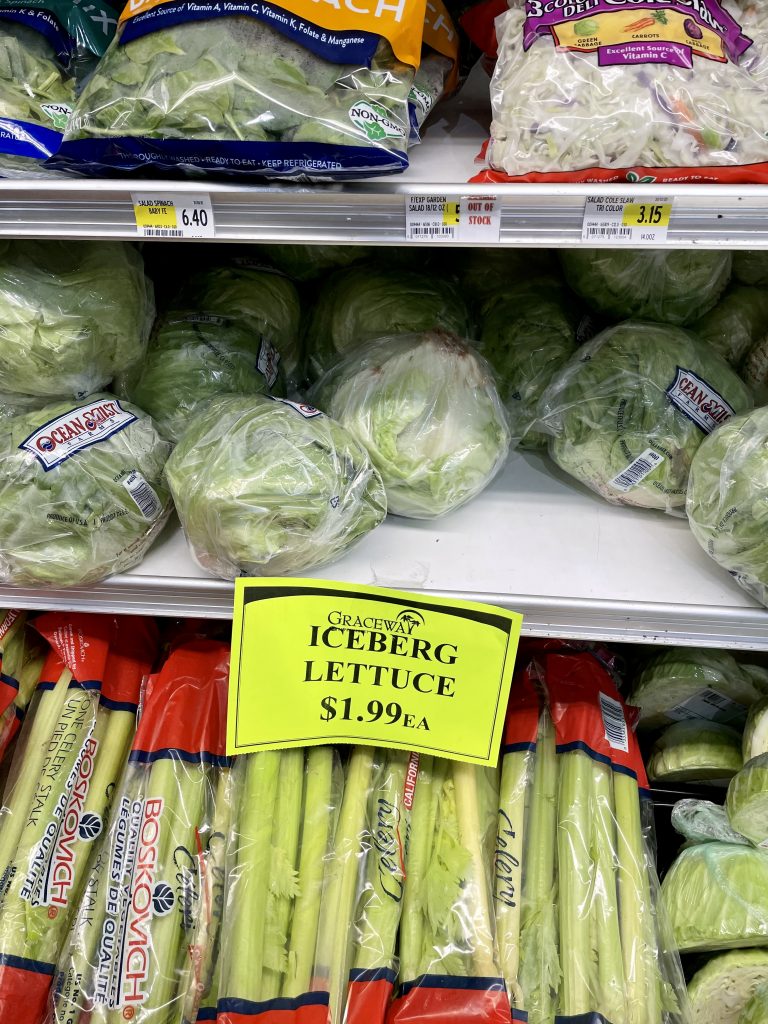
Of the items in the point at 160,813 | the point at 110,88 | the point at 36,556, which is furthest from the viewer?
the point at 160,813

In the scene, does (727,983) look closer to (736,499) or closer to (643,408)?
(736,499)

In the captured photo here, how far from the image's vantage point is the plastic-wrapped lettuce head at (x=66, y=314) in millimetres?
1017

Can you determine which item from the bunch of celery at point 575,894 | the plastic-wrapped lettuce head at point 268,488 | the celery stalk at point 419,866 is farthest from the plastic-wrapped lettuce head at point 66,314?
the bunch of celery at point 575,894

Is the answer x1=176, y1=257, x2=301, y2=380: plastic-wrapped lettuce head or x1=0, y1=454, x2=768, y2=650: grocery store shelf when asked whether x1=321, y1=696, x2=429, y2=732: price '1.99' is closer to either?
x1=0, y1=454, x2=768, y2=650: grocery store shelf

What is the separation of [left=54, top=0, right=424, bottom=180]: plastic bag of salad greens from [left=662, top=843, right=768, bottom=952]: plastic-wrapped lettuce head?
3.57ft

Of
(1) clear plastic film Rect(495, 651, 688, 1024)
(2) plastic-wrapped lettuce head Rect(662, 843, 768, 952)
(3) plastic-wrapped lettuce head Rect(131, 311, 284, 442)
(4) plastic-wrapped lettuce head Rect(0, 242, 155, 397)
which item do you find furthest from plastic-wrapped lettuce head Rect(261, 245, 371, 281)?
(2) plastic-wrapped lettuce head Rect(662, 843, 768, 952)

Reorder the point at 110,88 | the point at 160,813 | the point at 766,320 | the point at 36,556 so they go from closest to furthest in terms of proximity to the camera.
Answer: the point at 110,88 < the point at 36,556 < the point at 160,813 < the point at 766,320

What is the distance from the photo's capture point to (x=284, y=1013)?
967 mm

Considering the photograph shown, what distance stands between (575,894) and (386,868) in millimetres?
272

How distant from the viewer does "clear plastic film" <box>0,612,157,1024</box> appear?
1.05m

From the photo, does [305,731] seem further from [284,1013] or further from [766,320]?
[766,320]

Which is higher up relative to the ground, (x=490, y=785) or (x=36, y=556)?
(x=36, y=556)

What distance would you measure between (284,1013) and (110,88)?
1.18 m

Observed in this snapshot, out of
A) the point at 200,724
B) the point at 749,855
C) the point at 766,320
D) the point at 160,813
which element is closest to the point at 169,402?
the point at 200,724
